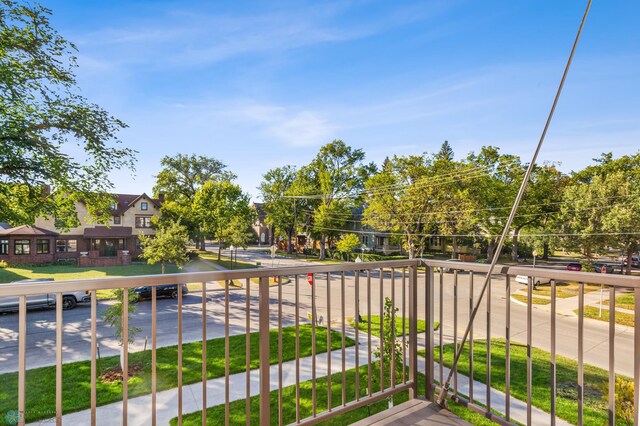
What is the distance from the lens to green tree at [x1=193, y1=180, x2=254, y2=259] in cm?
2141

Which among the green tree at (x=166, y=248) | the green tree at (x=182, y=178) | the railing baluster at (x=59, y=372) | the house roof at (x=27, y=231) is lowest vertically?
the green tree at (x=166, y=248)

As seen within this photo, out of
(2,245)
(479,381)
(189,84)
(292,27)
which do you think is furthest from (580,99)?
(2,245)

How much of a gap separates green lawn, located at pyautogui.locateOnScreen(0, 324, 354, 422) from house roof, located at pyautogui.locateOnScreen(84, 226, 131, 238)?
1714 centimetres

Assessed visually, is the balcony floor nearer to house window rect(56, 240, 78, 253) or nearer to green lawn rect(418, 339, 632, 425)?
green lawn rect(418, 339, 632, 425)

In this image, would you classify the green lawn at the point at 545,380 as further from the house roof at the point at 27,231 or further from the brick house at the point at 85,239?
the house roof at the point at 27,231

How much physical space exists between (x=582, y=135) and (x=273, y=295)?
33.4 ft

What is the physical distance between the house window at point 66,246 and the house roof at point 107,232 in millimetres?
1073

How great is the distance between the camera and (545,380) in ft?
15.6

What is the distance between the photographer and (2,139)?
27.4 ft

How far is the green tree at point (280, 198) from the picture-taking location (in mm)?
26047

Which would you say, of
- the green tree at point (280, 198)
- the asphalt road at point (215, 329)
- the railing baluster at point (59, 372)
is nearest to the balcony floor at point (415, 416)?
the railing baluster at point (59, 372)

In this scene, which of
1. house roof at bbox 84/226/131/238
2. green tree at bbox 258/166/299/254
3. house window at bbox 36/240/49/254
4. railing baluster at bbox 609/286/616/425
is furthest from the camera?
green tree at bbox 258/166/299/254

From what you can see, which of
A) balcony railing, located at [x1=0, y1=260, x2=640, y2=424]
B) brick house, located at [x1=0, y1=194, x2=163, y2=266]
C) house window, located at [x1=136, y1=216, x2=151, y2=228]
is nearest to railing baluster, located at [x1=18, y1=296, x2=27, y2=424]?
balcony railing, located at [x1=0, y1=260, x2=640, y2=424]

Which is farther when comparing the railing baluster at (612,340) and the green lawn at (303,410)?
the green lawn at (303,410)
